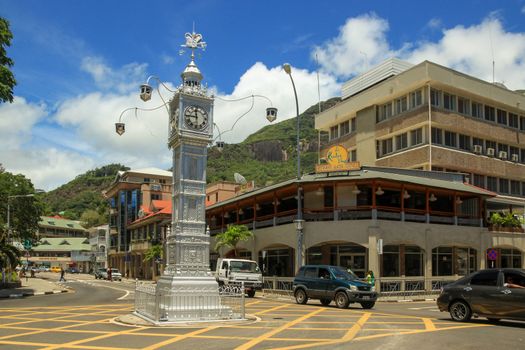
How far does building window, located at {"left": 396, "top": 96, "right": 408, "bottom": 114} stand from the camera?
158ft

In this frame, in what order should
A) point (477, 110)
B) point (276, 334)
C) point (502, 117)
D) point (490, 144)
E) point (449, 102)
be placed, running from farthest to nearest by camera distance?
point (502, 117), point (490, 144), point (477, 110), point (449, 102), point (276, 334)

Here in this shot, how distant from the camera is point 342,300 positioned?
23156 millimetres

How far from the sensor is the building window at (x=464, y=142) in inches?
1870

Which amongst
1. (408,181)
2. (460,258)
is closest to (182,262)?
(408,181)

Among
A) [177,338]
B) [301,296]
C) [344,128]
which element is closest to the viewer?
[177,338]

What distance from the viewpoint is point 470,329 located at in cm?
1445

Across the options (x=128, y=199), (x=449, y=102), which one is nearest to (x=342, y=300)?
(x=449, y=102)

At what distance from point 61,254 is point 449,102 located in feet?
365

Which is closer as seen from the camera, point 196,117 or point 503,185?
point 196,117

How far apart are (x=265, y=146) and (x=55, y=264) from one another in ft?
226

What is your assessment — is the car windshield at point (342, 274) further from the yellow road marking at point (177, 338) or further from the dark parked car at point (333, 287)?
the yellow road marking at point (177, 338)

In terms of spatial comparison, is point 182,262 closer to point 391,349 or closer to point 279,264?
point 391,349

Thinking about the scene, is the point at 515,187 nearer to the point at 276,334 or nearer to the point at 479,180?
the point at 479,180

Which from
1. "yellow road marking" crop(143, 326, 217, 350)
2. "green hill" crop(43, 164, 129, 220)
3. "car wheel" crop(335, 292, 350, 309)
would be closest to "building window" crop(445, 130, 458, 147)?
"car wheel" crop(335, 292, 350, 309)
